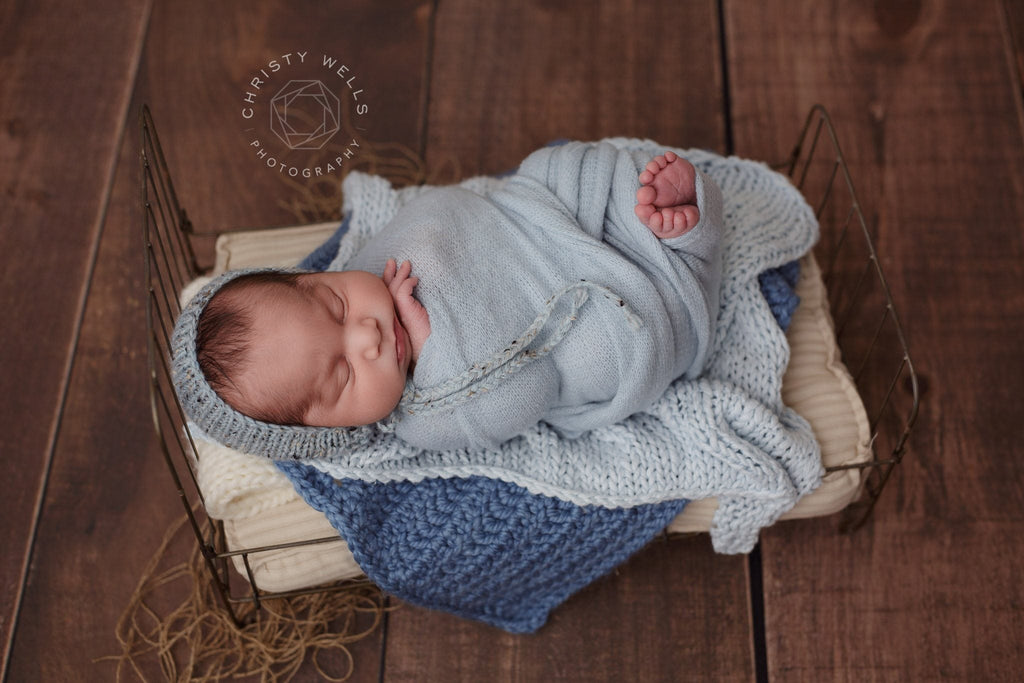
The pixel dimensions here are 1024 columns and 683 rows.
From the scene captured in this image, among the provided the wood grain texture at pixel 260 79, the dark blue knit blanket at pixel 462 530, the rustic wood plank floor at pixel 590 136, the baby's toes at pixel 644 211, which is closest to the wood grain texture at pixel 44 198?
the rustic wood plank floor at pixel 590 136

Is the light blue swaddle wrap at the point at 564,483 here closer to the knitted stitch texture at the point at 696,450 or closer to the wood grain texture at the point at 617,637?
the knitted stitch texture at the point at 696,450

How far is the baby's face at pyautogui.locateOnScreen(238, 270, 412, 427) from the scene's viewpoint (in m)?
1.00

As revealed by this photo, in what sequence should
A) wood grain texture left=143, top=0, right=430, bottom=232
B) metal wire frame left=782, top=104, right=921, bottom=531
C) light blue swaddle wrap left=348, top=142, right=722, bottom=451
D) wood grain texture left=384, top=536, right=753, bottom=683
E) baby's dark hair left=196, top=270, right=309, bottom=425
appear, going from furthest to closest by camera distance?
1. wood grain texture left=143, top=0, right=430, bottom=232
2. metal wire frame left=782, top=104, right=921, bottom=531
3. wood grain texture left=384, top=536, right=753, bottom=683
4. light blue swaddle wrap left=348, top=142, right=722, bottom=451
5. baby's dark hair left=196, top=270, right=309, bottom=425

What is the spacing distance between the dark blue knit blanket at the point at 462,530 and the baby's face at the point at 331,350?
12cm

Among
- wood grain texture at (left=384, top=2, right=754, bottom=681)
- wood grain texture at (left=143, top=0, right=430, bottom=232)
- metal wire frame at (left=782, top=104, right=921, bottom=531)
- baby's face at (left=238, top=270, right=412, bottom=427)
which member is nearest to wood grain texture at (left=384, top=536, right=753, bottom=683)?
wood grain texture at (left=384, top=2, right=754, bottom=681)

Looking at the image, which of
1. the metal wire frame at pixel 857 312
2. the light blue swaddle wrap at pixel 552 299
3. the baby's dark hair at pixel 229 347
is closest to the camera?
the baby's dark hair at pixel 229 347

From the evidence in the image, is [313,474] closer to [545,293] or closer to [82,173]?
[545,293]

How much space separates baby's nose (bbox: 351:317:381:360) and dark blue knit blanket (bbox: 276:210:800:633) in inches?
7.9

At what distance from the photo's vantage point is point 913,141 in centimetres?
173

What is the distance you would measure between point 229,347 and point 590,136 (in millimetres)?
977

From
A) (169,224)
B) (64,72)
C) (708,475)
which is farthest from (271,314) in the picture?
(64,72)

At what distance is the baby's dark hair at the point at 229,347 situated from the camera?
39.3 inches

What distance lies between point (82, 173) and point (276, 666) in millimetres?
1005

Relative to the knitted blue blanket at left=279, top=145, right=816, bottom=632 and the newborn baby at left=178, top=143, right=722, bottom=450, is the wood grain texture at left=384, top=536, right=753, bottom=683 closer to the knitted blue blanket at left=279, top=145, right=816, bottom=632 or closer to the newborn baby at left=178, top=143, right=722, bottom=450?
the knitted blue blanket at left=279, top=145, right=816, bottom=632
